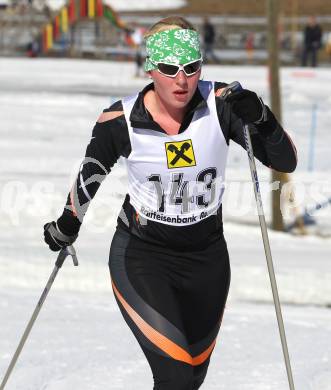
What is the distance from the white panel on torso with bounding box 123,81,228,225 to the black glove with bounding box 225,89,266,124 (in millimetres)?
97

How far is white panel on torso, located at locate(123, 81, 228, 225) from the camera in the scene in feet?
11.5

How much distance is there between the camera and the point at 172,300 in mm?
3594

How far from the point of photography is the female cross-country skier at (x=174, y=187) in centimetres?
351

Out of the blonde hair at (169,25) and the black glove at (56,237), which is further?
the black glove at (56,237)

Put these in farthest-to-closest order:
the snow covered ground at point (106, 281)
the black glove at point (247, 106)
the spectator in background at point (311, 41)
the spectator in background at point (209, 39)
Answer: the spectator in background at point (209, 39) < the spectator in background at point (311, 41) < the snow covered ground at point (106, 281) < the black glove at point (247, 106)

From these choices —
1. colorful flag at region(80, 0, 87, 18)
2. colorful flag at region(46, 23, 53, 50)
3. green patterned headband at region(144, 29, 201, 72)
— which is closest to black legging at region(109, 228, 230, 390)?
→ green patterned headband at region(144, 29, 201, 72)

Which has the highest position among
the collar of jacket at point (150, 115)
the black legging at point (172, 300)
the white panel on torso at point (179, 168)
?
the collar of jacket at point (150, 115)

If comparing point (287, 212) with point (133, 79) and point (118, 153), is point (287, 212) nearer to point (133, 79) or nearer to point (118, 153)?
point (118, 153)

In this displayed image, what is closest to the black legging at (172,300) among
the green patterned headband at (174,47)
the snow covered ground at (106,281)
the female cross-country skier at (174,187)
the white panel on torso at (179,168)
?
the female cross-country skier at (174,187)

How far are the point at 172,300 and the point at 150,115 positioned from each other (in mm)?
705

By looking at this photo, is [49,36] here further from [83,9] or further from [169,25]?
[169,25]

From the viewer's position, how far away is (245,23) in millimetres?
31062

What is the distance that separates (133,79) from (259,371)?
18171 mm

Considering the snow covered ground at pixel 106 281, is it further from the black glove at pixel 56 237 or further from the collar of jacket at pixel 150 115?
the collar of jacket at pixel 150 115
